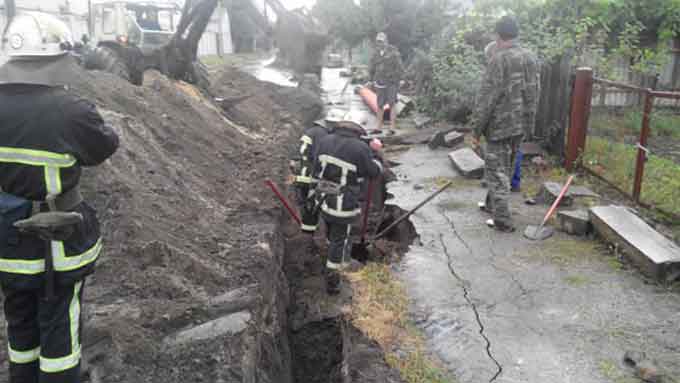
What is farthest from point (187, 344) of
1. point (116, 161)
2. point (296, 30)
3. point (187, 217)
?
point (296, 30)

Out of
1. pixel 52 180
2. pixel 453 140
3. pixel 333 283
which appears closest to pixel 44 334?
pixel 52 180

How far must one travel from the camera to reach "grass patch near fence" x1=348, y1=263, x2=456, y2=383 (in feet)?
12.3

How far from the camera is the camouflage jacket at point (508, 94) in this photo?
19.8 feet

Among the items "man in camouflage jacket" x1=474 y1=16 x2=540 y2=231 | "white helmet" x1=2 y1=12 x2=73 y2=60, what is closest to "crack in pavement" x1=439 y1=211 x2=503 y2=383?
"man in camouflage jacket" x1=474 y1=16 x2=540 y2=231

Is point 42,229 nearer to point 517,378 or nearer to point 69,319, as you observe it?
point 69,319

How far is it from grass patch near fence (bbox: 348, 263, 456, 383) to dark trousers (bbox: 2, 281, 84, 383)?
1.96m

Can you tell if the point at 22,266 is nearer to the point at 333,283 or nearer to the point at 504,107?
the point at 333,283

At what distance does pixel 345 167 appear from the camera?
4.98 m

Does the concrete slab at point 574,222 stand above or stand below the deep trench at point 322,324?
above

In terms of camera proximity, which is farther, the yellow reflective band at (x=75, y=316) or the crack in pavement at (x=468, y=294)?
the crack in pavement at (x=468, y=294)

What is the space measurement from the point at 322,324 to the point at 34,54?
3.05 m

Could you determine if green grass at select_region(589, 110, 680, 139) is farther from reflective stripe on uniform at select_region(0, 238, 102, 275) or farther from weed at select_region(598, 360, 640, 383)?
reflective stripe on uniform at select_region(0, 238, 102, 275)

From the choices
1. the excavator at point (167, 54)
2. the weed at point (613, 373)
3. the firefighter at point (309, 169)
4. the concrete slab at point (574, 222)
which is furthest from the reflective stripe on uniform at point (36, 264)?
the excavator at point (167, 54)

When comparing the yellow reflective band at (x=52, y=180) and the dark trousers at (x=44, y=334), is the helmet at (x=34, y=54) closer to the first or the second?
the yellow reflective band at (x=52, y=180)
